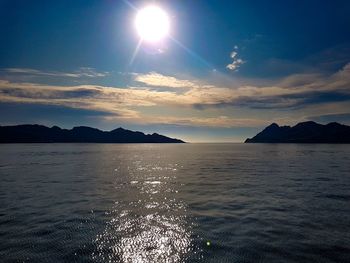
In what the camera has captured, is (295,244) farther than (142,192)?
No

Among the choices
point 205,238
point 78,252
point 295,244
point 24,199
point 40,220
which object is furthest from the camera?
point 24,199

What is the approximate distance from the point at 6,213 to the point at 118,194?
1353 centimetres

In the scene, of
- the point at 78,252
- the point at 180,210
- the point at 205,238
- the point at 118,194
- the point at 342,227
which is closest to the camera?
the point at 78,252

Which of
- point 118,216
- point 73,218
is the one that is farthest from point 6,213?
point 118,216

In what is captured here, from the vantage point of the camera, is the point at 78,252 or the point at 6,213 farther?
the point at 6,213

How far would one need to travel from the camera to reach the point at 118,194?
36.7m

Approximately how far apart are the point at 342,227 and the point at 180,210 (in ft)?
44.5

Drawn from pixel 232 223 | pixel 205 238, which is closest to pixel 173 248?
pixel 205 238

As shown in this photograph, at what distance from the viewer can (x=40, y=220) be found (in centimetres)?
2333

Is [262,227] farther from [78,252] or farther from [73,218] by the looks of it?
[73,218]

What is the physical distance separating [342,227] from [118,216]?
18.0 m

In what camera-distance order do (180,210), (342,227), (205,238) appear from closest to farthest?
(205,238), (342,227), (180,210)

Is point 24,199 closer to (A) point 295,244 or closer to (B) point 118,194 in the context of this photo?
(B) point 118,194

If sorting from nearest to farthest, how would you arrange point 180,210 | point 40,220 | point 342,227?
point 342,227, point 40,220, point 180,210
